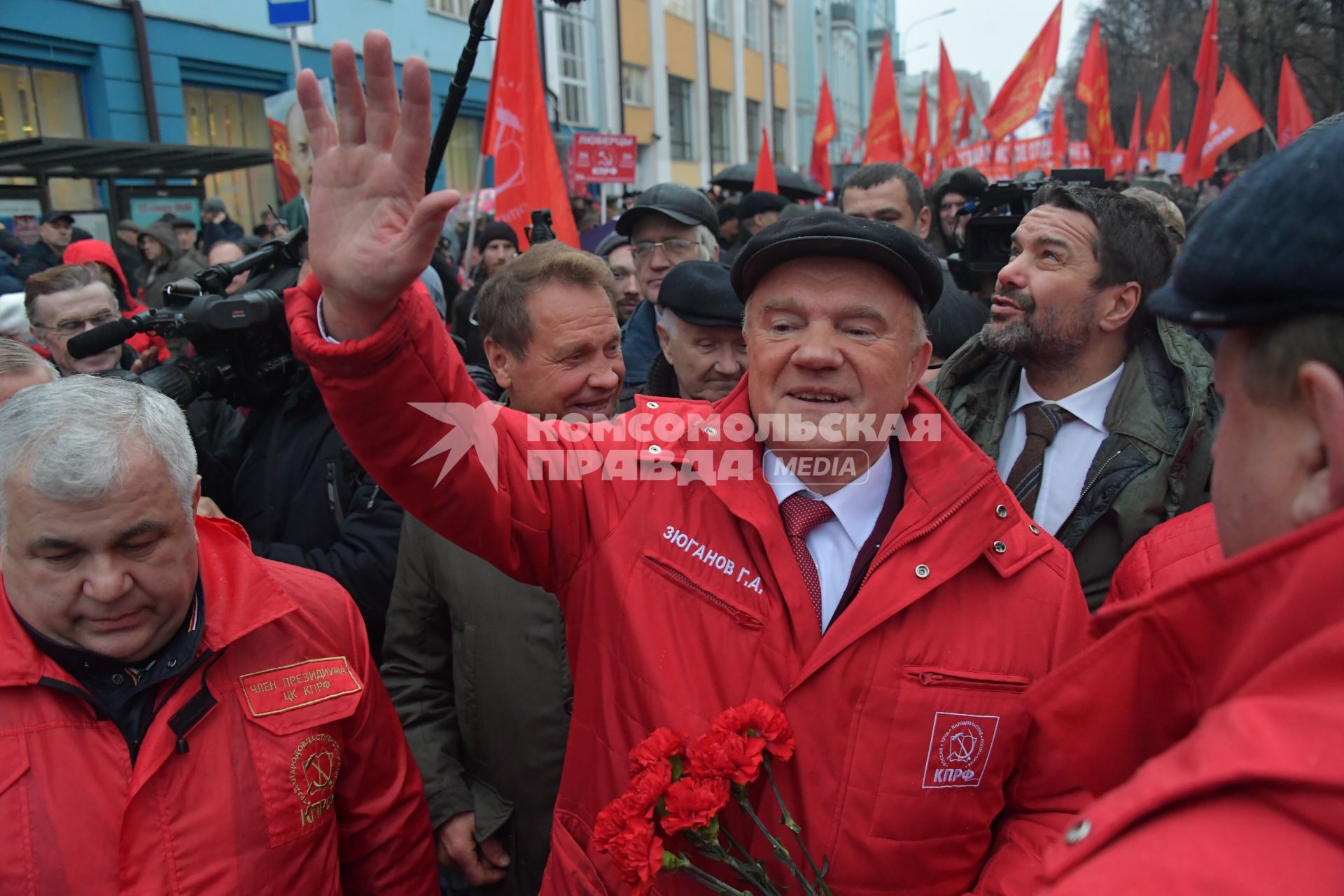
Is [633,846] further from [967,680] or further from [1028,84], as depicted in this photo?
[1028,84]

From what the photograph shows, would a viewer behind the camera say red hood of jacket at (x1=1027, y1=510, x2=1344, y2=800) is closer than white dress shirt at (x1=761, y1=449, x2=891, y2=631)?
Yes

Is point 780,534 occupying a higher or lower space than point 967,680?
higher

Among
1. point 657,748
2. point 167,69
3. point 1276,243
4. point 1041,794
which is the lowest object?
point 1041,794

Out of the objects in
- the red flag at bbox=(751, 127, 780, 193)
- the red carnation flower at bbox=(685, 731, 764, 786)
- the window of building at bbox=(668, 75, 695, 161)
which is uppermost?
the window of building at bbox=(668, 75, 695, 161)

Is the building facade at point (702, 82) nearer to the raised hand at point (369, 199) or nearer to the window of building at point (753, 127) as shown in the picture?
the window of building at point (753, 127)

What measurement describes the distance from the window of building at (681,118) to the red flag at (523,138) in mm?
25656

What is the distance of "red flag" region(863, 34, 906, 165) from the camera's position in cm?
1170

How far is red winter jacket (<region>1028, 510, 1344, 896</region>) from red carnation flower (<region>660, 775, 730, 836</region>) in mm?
587

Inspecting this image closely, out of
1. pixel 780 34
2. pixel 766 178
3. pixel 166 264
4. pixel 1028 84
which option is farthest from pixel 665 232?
pixel 780 34

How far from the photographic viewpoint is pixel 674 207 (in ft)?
14.6

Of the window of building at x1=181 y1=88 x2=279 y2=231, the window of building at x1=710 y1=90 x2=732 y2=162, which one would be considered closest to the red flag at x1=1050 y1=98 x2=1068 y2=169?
the window of building at x1=181 y1=88 x2=279 y2=231

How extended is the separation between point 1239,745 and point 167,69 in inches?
639

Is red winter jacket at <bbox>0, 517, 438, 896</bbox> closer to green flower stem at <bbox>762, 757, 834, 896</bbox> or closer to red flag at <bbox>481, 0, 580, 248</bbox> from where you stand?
green flower stem at <bbox>762, 757, 834, 896</bbox>

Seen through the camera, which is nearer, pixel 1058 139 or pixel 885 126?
pixel 885 126
